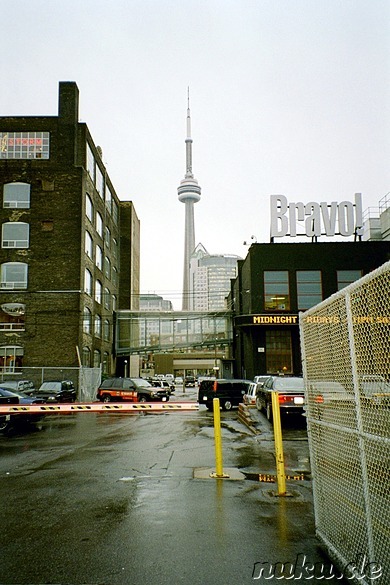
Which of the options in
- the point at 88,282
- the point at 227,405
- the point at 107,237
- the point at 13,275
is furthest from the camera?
the point at 107,237

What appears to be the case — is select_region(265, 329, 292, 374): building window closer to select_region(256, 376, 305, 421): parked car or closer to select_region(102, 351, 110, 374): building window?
select_region(256, 376, 305, 421): parked car

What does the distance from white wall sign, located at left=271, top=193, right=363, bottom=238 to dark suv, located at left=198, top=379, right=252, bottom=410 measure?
50.7ft

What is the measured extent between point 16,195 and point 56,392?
2051 centimetres

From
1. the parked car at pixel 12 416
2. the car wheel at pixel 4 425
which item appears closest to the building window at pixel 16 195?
the parked car at pixel 12 416

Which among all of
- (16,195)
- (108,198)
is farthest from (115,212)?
(16,195)

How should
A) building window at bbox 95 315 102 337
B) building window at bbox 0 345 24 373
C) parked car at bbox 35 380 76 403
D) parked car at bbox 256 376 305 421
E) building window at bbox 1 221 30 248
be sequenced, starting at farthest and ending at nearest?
building window at bbox 95 315 102 337 → building window at bbox 1 221 30 248 → building window at bbox 0 345 24 373 → parked car at bbox 35 380 76 403 → parked car at bbox 256 376 305 421

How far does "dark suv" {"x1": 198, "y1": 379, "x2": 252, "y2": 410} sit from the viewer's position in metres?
25.1

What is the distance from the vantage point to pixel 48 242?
1513 inches

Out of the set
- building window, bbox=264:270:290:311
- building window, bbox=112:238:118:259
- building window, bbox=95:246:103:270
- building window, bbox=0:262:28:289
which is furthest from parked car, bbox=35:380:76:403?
building window, bbox=112:238:118:259

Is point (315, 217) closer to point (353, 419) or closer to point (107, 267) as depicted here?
point (107, 267)

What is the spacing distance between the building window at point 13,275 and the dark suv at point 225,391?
1957cm

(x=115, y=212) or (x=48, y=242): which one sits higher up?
(x=115, y=212)

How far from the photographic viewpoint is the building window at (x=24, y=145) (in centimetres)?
4031

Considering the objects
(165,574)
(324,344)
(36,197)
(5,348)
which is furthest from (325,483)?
(36,197)
